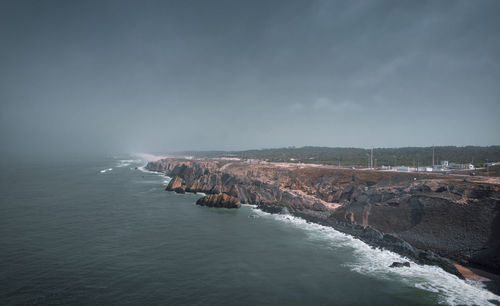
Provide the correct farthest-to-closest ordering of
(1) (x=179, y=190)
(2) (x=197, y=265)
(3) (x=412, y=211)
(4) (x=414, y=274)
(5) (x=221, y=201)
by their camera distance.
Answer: (1) (x=179, y=190)
(5) (x=221, y=201)
(3) (x=412, y=211)
(2) (x=197, y=265)
(4) (x=414, y=274)

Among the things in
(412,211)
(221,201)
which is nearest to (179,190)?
(221,201)

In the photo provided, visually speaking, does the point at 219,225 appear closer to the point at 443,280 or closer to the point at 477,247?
the point at 443,280

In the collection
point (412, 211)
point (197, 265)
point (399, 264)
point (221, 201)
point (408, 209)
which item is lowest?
point (197, 265)

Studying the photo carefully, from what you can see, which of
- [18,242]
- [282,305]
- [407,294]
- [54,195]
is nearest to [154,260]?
[282,305]

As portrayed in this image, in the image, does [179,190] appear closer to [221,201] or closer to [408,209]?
[221,201]

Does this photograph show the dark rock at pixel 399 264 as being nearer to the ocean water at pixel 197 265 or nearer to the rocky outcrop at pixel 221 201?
the ocean water at pixel 197 265

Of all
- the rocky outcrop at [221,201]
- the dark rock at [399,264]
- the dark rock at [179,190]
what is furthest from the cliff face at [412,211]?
the dark rock at [179,190]

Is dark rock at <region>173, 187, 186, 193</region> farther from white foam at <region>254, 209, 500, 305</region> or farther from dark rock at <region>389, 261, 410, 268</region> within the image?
dark rock at <region>389, 261, 410, 268</region>
